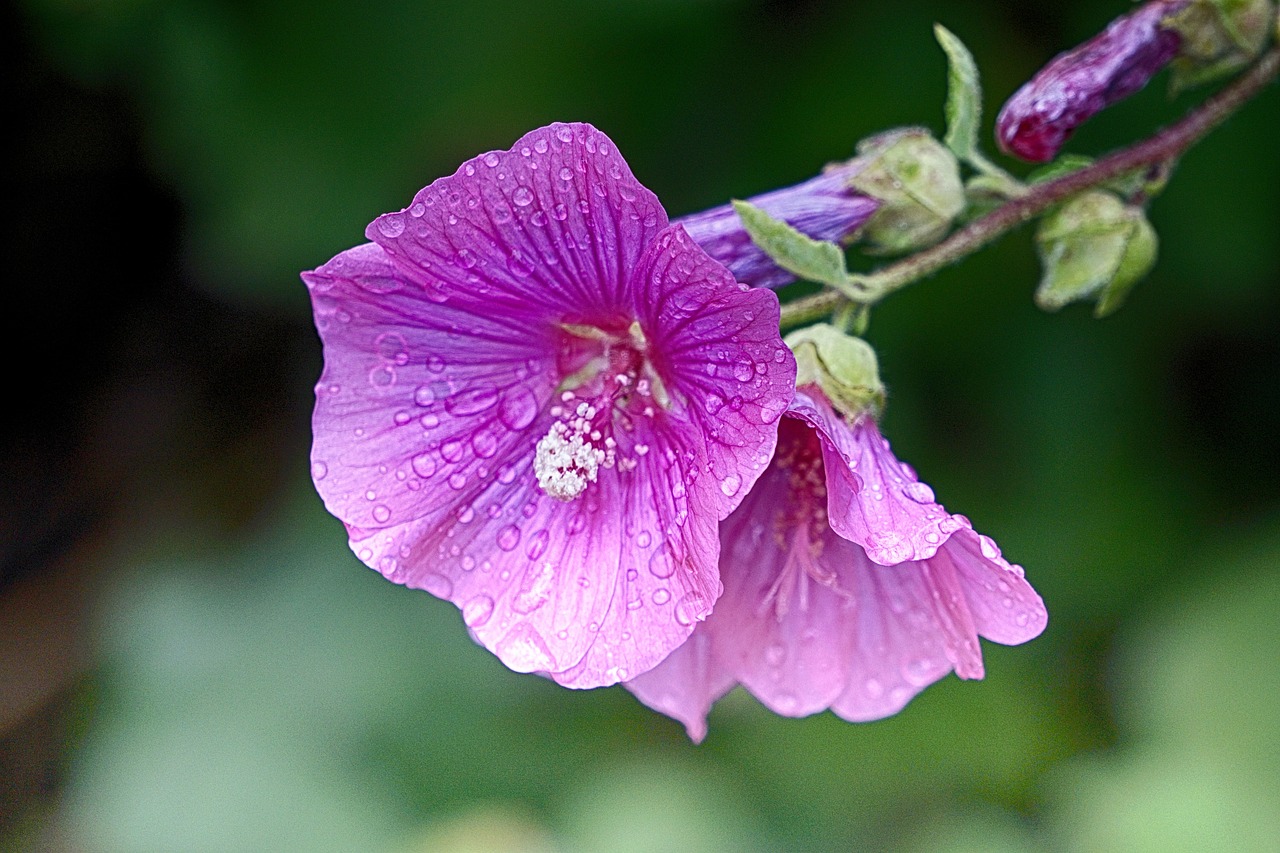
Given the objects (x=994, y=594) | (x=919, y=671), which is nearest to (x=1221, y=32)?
(x=994, y=594)

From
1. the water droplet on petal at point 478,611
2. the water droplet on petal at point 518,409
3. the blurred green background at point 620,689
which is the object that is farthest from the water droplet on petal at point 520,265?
the blurred green background at point 620,689

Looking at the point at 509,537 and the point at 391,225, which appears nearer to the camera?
the point at 391,225

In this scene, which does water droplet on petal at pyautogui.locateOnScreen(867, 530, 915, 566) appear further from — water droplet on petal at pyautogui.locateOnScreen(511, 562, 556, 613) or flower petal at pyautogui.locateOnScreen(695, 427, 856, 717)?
water droplet on petal at pyautogui.locateOnScreen(511, 562, 556, 613)

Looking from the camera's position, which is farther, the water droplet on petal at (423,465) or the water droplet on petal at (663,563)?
the water droplet on petal at (423,465)

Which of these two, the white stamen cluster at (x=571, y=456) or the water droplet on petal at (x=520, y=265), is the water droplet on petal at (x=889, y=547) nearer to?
the white stamen cluster at (x=571, y=456)

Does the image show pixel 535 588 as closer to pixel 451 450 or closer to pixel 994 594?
pixel 451 450

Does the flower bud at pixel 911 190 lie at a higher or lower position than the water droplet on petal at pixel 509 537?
higher
